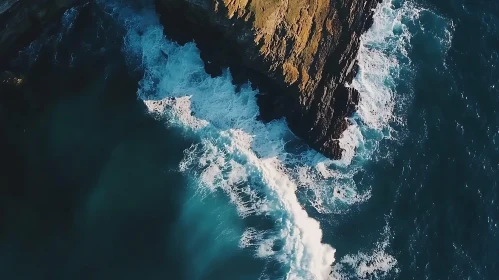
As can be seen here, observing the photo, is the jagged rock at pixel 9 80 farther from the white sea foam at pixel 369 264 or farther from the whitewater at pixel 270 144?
the white sea foam at pixel 369 264

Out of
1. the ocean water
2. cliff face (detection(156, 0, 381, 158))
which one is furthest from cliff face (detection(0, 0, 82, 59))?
cliff face (detection(156, 0, 381, 158))

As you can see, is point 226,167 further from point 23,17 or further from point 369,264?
point 23,17

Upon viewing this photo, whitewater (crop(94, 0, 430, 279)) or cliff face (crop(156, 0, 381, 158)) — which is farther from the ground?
cliff face (crop(156, 0, 381, 158))

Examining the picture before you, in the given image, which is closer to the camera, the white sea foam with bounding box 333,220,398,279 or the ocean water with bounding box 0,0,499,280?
the ocean water with bounding box 0,0,499,280

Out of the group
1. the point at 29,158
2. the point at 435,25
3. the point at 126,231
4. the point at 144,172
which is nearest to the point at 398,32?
the point at 435,25

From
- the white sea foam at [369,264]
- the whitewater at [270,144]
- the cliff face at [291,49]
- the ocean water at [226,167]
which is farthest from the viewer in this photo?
the whitewater at [270,144]

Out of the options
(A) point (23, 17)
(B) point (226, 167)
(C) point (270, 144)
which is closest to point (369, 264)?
(C) point (270, 144)

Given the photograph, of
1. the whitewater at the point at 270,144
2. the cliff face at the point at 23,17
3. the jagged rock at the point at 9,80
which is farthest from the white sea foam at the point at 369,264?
the cliff face at the point at 23,17

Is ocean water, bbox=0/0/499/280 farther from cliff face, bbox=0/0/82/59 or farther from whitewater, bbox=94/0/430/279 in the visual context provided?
cliff face, bbox=0/0/82/59
